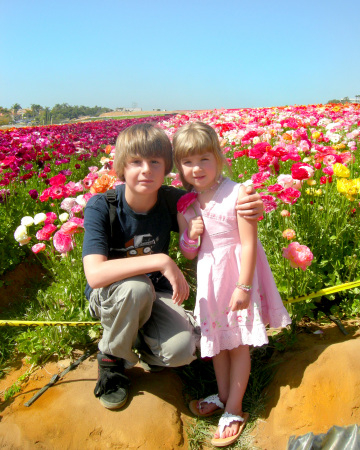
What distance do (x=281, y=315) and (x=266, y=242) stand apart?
1.05 m

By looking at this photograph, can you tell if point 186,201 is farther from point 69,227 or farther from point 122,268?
point 69,227

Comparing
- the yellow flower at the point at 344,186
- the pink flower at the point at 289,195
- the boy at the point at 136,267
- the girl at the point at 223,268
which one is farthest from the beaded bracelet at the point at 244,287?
the yellow flower at the point at 344,186

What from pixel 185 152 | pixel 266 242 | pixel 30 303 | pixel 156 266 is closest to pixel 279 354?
pixel 266 242

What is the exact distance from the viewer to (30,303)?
11.0 ft

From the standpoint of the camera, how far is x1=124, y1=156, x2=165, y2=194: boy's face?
1.90 metres

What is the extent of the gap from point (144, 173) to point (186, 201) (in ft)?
0.85

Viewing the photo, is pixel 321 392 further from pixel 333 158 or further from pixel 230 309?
pixel 333 158

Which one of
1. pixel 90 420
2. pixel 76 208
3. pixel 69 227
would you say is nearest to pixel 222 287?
pixel 90 420

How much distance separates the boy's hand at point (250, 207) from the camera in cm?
181

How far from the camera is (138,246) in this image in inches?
81.1

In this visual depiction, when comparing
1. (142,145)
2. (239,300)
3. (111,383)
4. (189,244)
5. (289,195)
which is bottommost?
(111,383)

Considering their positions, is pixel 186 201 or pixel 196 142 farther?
pixel 186 201

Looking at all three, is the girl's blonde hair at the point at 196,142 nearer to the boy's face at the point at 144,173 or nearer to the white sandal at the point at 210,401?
the boy's face at the point at 144,173

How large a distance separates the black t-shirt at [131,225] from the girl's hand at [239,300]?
507 millimetres
